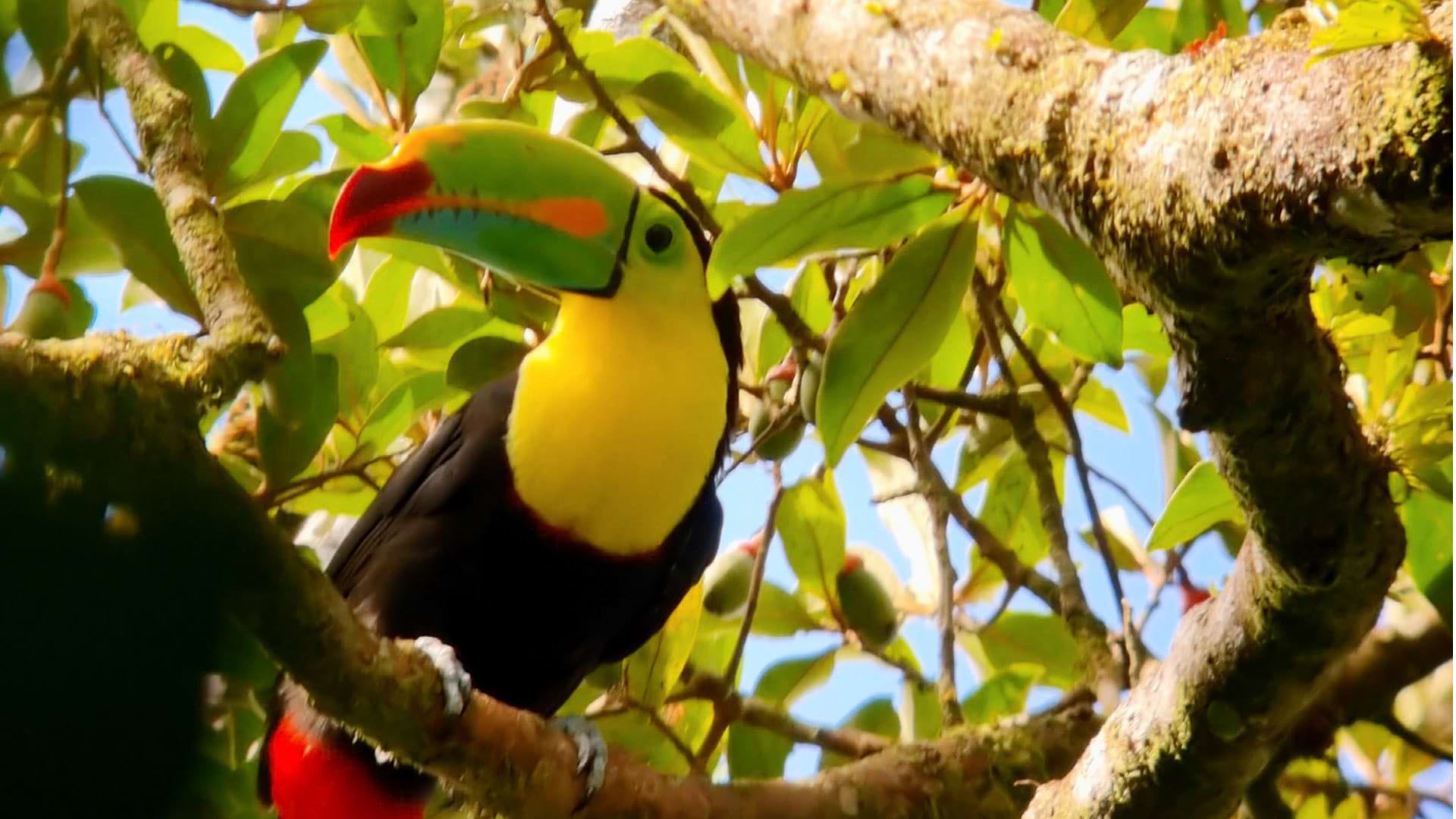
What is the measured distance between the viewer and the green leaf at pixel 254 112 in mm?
1469

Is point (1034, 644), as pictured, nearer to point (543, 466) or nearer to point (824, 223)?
point (543, 466)

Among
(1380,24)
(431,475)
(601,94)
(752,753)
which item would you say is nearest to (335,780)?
(431,475)

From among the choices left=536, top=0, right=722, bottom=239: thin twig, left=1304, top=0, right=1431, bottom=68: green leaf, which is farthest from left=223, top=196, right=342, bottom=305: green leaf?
left=1304, top=0, right=1431, bottom=68: green leaf

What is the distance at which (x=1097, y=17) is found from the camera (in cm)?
146

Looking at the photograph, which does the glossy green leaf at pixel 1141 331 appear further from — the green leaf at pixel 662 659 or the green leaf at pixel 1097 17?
the green leaf at pixel 662 659

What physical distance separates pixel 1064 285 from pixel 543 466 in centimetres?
64

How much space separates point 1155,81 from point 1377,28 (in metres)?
0.23

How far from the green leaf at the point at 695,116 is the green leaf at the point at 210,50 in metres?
0.52

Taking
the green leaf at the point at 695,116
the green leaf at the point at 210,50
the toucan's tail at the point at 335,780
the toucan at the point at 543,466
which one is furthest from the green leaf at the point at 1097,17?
the toucan's tail at the point at 335,780

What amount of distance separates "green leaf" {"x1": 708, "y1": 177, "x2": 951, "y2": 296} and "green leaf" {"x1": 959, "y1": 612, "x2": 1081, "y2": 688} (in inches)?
32.8

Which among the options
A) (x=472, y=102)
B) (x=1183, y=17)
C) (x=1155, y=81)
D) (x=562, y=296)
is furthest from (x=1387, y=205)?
(x=472, y=102)

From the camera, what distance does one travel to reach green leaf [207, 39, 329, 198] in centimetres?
147

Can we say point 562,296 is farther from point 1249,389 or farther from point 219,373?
point 1249,389

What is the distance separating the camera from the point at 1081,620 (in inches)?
64.0
